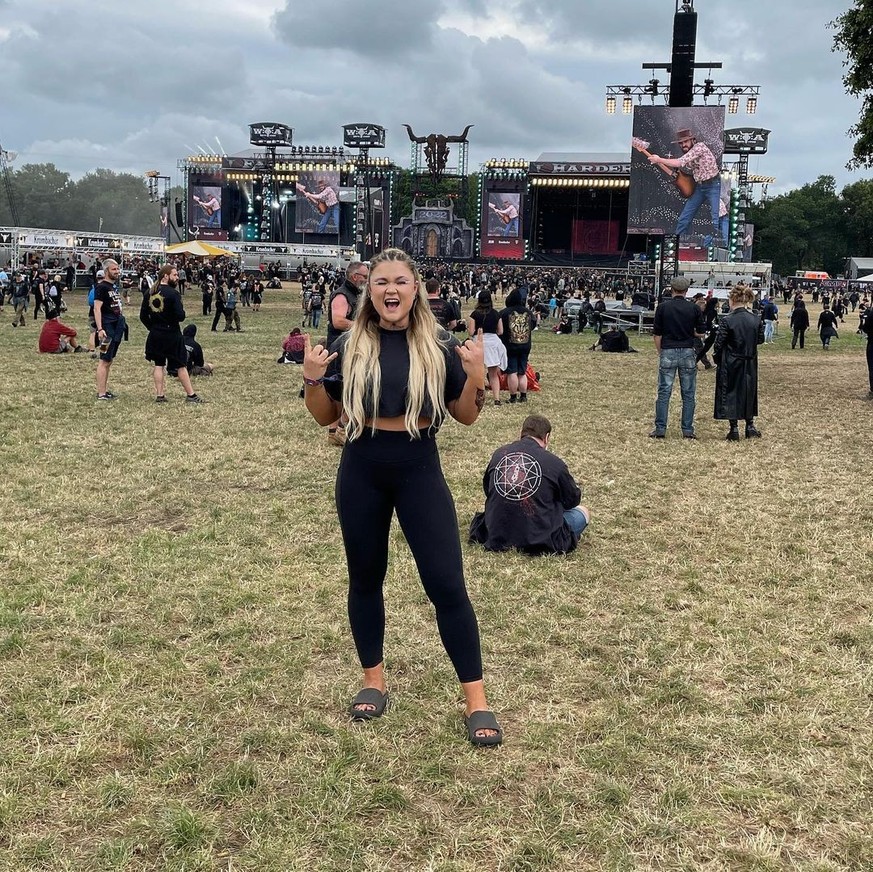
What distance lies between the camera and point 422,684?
3855mm

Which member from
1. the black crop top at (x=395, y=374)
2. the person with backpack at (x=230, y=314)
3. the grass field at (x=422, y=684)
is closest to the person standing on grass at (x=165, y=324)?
the grass field at (x=422, y=684)

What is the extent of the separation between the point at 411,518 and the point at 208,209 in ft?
264

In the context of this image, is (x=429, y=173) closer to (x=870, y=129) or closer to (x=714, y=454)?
(x=870, y=129)

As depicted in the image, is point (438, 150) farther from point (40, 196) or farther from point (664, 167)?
point (40, 196)

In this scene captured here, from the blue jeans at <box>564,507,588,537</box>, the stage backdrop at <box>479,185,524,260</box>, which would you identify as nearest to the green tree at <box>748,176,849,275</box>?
the stage backdrop at <box>479,185,524,260</box>

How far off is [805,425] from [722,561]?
20.7 ft

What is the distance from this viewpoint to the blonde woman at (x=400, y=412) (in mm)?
3105

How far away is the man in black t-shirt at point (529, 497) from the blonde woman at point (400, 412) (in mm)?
2222

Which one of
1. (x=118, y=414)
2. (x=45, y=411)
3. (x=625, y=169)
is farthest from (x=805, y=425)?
(x=625, y=169)

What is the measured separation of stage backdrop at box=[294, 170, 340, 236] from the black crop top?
73828 mm

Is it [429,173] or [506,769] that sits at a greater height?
[429,173]

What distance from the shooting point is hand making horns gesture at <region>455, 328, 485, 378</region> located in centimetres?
312

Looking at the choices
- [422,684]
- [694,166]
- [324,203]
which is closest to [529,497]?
[422,684]

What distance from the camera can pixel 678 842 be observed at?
2777mm
